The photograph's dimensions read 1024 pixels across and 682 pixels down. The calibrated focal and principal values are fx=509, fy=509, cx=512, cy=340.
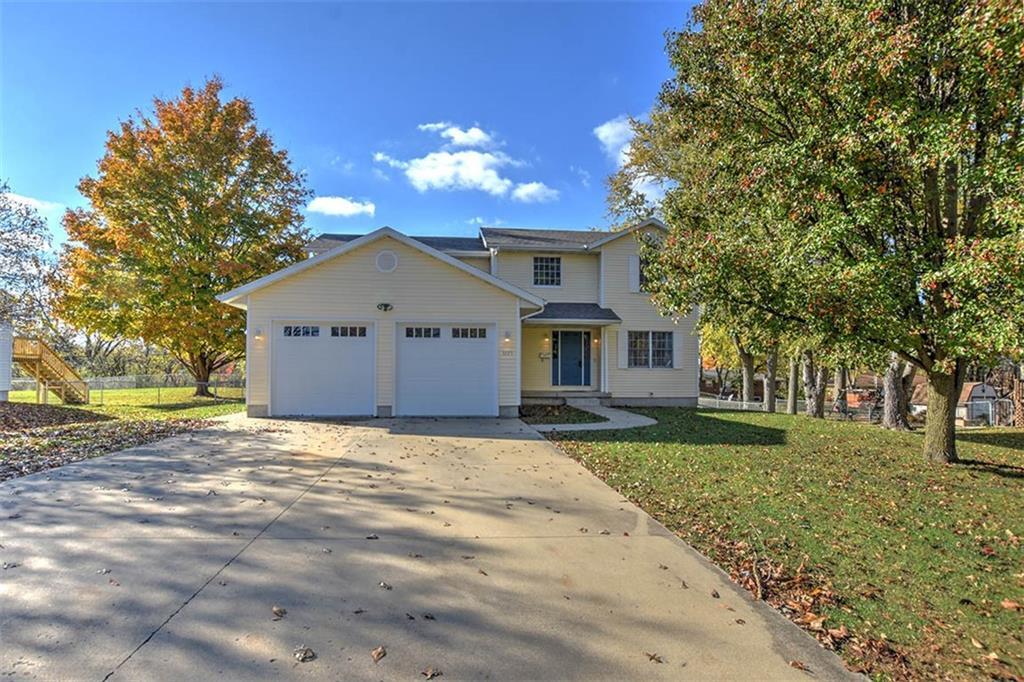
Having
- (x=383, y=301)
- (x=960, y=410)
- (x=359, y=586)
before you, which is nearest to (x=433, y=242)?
(x=383, y=301)

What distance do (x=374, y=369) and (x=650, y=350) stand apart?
9526 millimetres

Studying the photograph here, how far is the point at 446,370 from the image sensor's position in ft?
42.4

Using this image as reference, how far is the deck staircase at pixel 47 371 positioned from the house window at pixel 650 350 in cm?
1949

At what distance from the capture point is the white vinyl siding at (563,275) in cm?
1730

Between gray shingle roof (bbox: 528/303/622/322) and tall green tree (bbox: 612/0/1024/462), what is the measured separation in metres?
7.34

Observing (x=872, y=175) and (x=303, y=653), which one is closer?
(x=303, y=653)

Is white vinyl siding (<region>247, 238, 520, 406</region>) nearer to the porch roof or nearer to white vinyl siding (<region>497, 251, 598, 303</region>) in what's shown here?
the porch roof

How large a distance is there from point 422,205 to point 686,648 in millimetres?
19683

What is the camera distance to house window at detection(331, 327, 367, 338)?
1265cm

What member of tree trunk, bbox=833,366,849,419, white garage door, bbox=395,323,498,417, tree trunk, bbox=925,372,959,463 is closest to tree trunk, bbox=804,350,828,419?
tree trunk, bbox=833,366,849,419

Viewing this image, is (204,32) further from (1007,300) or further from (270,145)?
(1007,300)

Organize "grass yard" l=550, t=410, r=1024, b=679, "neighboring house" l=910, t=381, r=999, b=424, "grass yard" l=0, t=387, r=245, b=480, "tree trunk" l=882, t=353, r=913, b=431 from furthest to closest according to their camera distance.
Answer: "neighboring house" l=910, t=381, r=999, b=424 < "tree trunk" l=882, t=353, r=913, b=431 < "grass yard" l=0, t=387, r=245, b=480 < "grass yard" l=550, t=410, r=1024, b=679

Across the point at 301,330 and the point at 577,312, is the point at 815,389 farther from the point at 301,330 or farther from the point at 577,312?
the point at 301,330

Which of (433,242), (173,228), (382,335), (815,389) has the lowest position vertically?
(815,389)
